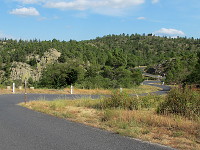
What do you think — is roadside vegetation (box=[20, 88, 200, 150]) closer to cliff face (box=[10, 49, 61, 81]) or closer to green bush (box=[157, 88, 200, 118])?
green bush (box=[157, 88, 200, 118])

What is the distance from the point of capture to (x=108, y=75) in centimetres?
4581

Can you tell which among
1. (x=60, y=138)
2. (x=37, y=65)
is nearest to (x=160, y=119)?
(x=60, y=138)

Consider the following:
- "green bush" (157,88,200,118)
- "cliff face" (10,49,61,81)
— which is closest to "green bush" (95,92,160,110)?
"green bush" (157,88,200,118)

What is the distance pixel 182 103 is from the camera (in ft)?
33.7

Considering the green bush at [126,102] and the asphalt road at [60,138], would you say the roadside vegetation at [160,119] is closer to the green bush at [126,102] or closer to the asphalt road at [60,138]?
the green bush at [126,102]

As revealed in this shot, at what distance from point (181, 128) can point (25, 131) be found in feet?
16.1

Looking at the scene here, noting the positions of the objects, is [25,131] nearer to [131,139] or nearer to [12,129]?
[12,129]

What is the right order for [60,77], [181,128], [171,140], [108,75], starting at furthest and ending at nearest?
1. [108,75]
2. [60,77]
3. [181,128]
4. [171,140]

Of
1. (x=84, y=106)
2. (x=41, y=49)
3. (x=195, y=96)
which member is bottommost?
(x=84, y=106)

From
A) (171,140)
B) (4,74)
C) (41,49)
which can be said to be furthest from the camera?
(41,49)

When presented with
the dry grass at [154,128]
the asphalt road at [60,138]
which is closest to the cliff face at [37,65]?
the dry grass at [154,128]

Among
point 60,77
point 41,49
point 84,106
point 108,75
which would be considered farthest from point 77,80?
point 41,49

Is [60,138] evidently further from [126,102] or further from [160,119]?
[126,102]

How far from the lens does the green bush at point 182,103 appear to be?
988 cm
